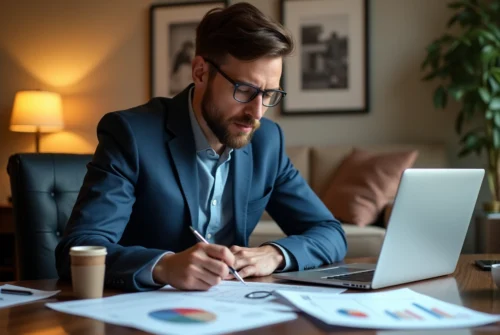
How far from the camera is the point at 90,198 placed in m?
1.39

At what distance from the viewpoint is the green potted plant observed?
359 centimetres

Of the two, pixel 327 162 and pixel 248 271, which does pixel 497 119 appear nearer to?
pixel 327 162

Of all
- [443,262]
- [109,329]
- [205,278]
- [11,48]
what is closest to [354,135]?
[11,48]

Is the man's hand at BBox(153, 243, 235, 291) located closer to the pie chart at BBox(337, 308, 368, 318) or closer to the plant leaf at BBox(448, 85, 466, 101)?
the pie chart at BBox(337, 308, 368, 318)

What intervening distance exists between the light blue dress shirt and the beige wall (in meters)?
2.71

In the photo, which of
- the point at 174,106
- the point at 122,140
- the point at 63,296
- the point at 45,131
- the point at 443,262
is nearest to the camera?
the point at 63,296

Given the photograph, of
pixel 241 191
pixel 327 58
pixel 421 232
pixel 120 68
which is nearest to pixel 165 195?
pixel 241 191

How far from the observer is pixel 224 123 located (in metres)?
1.62

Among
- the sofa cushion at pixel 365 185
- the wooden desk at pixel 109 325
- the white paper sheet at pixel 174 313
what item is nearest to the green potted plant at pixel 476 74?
the sofa cushion at pixel 365 185

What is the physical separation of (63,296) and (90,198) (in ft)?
1.09

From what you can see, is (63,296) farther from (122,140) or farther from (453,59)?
(453,59)

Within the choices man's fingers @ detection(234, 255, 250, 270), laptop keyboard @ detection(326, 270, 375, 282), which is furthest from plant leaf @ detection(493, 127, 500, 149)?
man's fingers @ detection(234, 255, 250, 270)

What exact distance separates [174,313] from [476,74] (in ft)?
10.9

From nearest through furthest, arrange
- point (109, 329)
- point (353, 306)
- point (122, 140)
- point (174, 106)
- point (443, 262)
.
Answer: point (109, 329), point (353, 306), point (443, 262), point (122, 140), point (174, 106)
